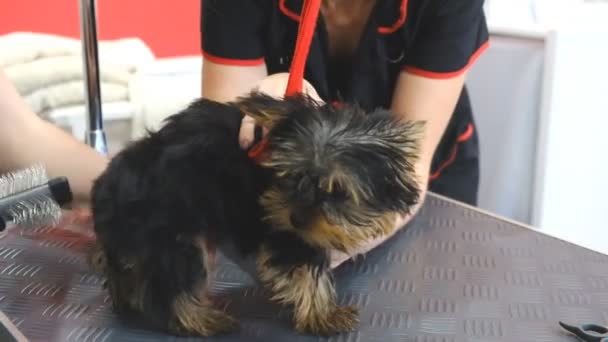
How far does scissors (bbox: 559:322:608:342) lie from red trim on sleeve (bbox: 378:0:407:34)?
0.49m

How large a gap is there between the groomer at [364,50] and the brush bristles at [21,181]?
332 mm

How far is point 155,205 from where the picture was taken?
0.75 meters

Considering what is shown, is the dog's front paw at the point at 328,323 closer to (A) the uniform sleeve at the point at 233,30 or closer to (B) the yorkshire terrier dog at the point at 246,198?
(B) the yorkshire terrier dog at the point at 246,198

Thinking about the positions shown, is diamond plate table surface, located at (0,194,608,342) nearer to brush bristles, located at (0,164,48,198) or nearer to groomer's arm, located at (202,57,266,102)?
brush bristles, located at (0,164,48,198)

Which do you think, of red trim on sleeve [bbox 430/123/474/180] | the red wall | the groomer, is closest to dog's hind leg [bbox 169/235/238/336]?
the groomer

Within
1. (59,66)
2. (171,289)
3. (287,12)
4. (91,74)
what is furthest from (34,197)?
(59,66)

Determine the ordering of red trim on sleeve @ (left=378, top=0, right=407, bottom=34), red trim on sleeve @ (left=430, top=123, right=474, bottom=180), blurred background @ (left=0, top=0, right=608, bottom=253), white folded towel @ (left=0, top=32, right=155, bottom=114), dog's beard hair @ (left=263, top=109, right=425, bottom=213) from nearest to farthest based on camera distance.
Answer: dog's beard hair @ (left=263, top=109, right=425, bottom=213), red trim on sleeve @ (left=378, top=0, right=407, bottom=34), red trim on sleeve @ (left=430, top=123, right=474, bottom=180), blurred background @ (left=0, top=0, right=608, bottom=253), white folded towel @ (left=0, top=32, right=155, bottom=114)

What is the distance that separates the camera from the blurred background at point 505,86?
1.75 meters

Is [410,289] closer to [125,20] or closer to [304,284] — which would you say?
[304,284]

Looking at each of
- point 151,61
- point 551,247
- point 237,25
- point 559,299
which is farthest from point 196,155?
point 151,61

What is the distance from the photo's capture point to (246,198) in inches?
30.5

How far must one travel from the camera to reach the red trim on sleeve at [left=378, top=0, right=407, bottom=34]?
1.09 m

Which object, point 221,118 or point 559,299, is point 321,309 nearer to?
point 221,118

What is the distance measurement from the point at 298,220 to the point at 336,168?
67 mm
